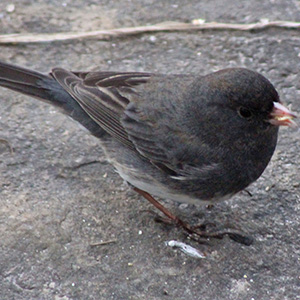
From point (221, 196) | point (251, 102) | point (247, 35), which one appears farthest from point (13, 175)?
point (247, 35)

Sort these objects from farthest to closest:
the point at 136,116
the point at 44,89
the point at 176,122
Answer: the point at 44,89, the point at 136,116, the point at 176,122

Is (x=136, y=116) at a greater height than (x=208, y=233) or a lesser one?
greater

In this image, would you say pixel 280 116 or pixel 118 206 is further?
pixel 118 206

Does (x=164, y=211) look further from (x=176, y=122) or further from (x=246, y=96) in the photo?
(x=246, y=96)

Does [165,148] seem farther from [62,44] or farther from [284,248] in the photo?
[62,44]

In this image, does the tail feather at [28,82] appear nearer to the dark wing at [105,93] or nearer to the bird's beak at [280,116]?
the dark wing at [105,93]

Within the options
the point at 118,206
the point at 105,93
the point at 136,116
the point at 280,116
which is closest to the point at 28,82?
the point at 105,93

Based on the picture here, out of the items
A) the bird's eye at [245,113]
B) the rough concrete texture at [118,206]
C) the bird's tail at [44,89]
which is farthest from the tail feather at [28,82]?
the bird's eye at [245,113]
